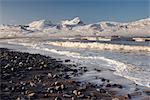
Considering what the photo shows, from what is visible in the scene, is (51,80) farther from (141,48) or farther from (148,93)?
(141,48)

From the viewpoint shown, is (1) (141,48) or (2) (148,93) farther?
(1) (141,48)

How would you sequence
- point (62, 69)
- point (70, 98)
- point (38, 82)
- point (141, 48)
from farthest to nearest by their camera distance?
point (141, 48)
point (62, 69)
point (38, 82)
point (70, 98)

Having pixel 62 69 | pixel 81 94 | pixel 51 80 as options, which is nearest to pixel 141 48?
pixel 62 69

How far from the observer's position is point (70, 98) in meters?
12.1

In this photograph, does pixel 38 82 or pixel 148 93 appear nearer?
pixel 148 93

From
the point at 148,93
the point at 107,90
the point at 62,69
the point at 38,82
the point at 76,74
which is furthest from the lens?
the point at 62,69

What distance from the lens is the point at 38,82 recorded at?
50.7 ft

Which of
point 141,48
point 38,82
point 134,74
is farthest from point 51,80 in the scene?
point 141,48

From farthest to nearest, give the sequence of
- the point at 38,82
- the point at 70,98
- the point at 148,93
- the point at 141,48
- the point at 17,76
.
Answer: the point at 141,48 → the point at 17,76 → the point at 38,82 → the point at 148,93 → the point at 70,98

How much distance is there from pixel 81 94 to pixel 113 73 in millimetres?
6534

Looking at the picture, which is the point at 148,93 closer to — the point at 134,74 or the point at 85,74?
the point at 134,74

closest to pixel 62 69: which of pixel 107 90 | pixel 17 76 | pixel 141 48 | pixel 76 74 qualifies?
pixel 76 74

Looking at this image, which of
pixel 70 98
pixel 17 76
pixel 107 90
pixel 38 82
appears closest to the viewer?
pixel 70 98

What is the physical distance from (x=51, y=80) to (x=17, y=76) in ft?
6.20
